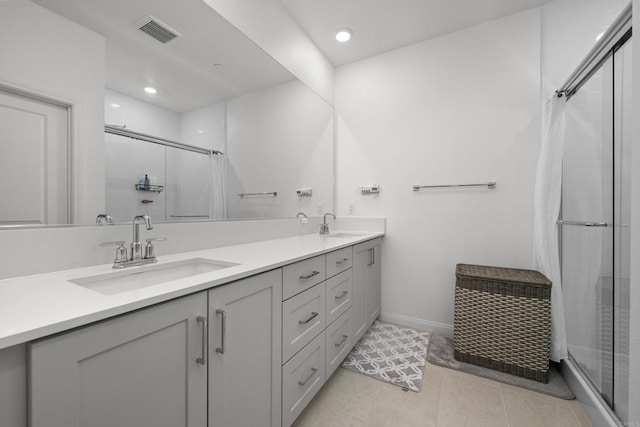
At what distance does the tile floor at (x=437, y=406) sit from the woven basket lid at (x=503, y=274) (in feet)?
2.02

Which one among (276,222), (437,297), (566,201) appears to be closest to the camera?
Result: (566,201)

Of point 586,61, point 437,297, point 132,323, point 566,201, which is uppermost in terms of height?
point 586,61

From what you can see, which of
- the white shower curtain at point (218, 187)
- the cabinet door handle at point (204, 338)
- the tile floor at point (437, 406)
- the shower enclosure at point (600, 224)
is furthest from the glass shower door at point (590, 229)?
the white shower curtain at point (218, 187)

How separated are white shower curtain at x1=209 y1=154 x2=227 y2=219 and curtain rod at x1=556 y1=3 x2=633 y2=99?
185 centimetres

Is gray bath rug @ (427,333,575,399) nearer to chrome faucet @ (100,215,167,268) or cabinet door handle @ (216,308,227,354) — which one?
cabinet door handle @ (216,308,227,354)

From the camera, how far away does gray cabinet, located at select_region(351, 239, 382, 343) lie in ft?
6.06

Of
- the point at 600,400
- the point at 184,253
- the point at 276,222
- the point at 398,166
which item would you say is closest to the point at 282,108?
the point at 276,222

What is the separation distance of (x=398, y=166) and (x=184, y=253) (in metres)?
1.85

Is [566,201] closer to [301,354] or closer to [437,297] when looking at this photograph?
[437,297]

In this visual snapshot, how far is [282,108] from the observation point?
2033mm

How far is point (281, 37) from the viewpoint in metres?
1.94

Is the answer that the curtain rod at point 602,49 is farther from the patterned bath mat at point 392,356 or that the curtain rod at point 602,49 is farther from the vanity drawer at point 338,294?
the patterned bath mat at point 392,356

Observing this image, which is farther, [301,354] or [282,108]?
[282,108]

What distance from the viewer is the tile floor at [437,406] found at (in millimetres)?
1293
